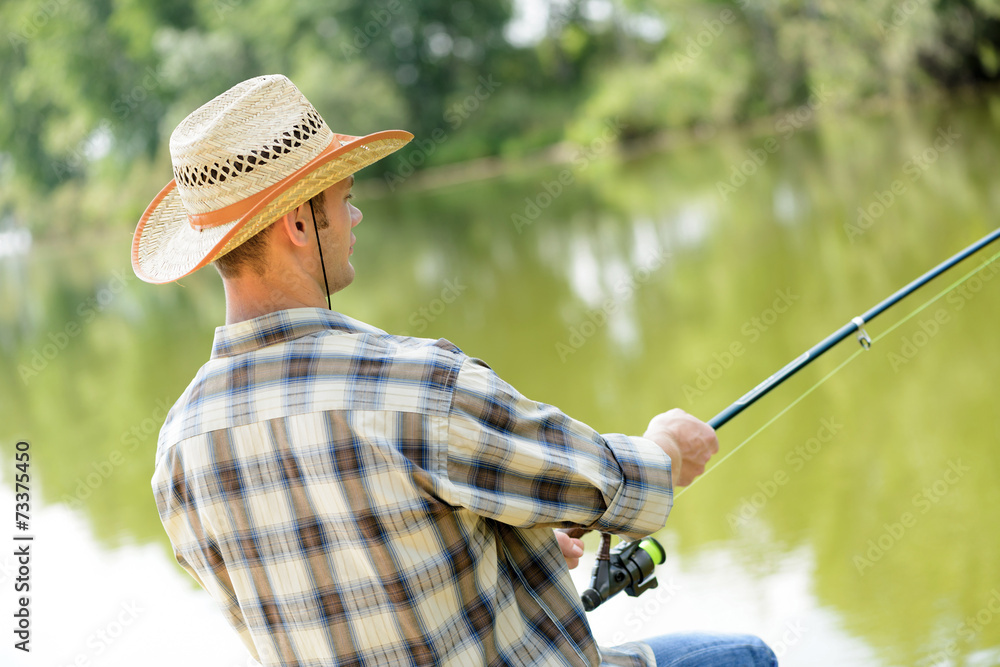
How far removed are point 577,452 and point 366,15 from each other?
30082mm

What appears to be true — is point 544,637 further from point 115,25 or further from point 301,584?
point 115,25

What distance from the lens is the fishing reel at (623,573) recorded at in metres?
1.67

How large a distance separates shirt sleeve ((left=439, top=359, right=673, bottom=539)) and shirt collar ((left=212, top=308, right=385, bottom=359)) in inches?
6.4
